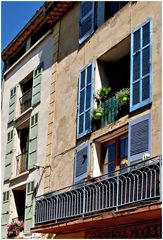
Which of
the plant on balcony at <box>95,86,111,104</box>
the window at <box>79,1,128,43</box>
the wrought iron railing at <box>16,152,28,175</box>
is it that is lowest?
the wrought iron railing at <box>16,152,28,175</box>

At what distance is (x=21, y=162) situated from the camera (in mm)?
20344

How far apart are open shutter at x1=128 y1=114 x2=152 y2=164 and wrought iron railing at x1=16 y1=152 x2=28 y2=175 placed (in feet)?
25.3

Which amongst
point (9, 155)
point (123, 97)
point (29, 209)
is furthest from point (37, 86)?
point (123, 97)

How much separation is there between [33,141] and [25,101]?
102 inches

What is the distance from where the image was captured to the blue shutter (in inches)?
511

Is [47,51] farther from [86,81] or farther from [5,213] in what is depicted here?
[5,213]

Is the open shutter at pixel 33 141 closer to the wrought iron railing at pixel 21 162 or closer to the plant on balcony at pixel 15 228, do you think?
the wrought iron railing at pixel 21 162

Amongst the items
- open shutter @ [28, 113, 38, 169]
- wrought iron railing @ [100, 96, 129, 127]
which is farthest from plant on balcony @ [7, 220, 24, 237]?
wrought iron railing @ [100, 96, 129, 127]

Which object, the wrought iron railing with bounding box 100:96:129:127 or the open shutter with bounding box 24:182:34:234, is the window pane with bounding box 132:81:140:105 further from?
the open shutter with bounding box 24:182:34:234

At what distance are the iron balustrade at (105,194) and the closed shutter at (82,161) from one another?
381 mm

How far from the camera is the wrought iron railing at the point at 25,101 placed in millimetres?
20922

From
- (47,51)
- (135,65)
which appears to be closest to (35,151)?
(47,51)

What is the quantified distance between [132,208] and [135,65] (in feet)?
13.0

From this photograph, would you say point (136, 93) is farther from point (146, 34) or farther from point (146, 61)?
point (146, 34)
